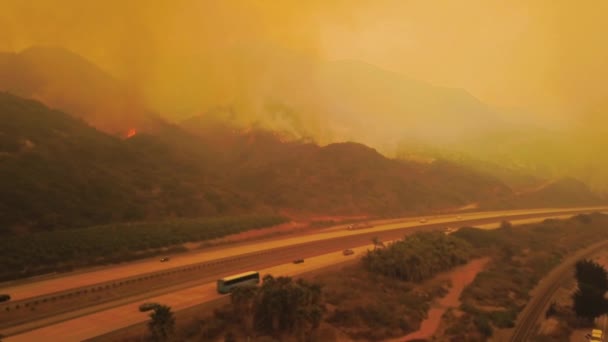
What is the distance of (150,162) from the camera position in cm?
7350

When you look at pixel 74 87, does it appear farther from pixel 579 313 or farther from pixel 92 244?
pixel 579 313

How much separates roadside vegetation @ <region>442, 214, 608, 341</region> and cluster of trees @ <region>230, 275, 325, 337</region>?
34.4 feet

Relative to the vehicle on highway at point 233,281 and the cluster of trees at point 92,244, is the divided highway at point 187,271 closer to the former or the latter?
the vehicle on highway at point 233,281

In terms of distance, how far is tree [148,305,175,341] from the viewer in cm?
2156

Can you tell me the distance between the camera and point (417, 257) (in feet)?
141

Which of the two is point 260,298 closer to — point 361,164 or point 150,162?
point 150,162

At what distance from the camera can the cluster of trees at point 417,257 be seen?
41.8 m

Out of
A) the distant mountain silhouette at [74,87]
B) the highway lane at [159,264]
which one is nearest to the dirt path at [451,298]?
the highway lane at [159,264]

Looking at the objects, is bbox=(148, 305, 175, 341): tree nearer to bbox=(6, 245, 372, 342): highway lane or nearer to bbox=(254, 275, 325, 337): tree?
bbox=(6, 245, 372, 342): highway lane

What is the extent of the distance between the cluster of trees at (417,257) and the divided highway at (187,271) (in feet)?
15.7

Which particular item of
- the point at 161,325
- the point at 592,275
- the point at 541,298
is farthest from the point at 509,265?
the point at 161,325

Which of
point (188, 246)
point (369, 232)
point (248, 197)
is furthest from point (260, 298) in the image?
point (248, 197)

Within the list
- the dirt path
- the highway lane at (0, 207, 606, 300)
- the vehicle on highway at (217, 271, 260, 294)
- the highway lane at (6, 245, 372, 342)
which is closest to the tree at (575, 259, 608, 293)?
the dirt path

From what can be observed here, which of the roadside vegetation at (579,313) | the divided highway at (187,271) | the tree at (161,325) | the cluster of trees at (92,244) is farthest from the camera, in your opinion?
the cluster of trees at (92,244)
